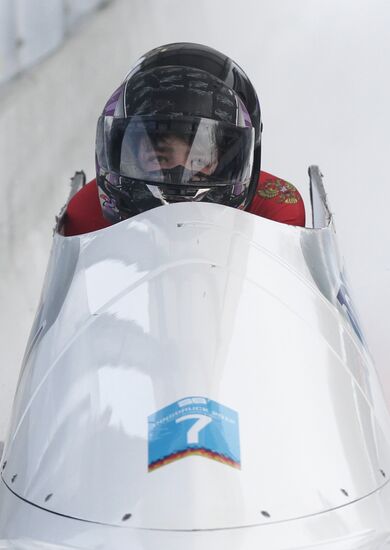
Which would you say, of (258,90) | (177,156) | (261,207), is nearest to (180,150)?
(177,156)

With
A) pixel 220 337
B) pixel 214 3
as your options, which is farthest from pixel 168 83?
pixel 214 3

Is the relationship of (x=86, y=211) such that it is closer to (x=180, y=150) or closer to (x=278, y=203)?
(x=278, y=203)

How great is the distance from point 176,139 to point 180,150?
4cm

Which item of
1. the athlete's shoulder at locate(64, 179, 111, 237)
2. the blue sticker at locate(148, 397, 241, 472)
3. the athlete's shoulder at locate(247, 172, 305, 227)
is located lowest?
the blue sticker at locate(148, 397, 241, 472)

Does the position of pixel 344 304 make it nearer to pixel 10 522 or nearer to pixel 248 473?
pixel 248 473

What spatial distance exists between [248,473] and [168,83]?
1524 millimetres

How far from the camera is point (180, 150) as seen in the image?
277cm

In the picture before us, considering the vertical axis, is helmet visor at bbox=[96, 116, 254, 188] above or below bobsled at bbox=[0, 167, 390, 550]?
above

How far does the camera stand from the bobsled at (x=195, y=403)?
169 centimetres

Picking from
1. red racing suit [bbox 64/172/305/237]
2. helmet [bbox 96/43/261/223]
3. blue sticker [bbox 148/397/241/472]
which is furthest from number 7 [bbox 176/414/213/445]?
red racing suit [bbox 64/172/305/237]

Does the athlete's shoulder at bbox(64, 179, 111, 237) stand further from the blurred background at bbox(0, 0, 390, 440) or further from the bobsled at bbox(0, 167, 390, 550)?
the bobsled at bbox(0, 167, 390, 550)

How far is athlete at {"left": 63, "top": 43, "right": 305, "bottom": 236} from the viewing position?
279cm

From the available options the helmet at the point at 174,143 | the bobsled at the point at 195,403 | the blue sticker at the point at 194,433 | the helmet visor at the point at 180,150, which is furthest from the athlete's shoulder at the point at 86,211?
the blue sticker at the point at 194,433

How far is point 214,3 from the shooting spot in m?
7.50
